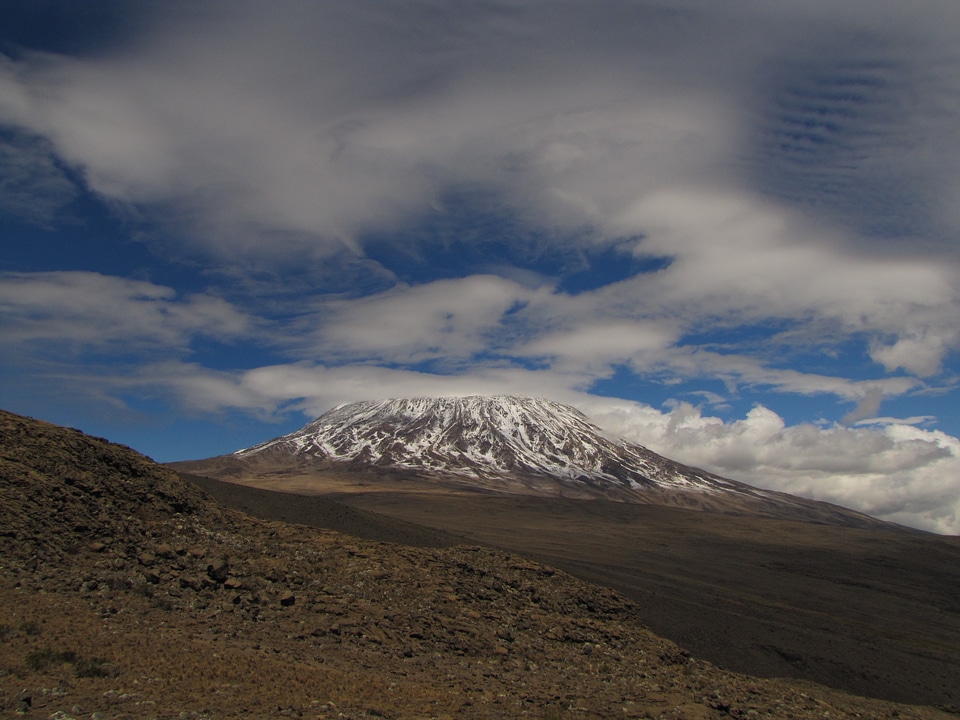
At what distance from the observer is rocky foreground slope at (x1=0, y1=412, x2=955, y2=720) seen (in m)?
12.6

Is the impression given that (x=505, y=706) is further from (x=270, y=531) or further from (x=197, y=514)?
(x=197, y=514)

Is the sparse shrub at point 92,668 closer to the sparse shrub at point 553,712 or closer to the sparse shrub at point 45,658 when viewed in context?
the sparse shrub at point 45,658

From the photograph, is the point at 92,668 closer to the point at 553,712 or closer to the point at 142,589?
the point at 142,589

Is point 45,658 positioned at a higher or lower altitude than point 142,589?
lower

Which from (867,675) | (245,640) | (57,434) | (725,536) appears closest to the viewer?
(245,640)

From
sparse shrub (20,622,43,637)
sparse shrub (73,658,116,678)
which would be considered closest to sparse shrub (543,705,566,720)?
sparse shrub (73,658,116,678)

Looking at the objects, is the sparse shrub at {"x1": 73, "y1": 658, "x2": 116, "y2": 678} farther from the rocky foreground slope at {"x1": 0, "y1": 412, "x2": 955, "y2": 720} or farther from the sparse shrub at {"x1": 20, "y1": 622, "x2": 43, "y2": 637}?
the sparse shrub at {"x1": 20, "y1": 622, "x2": 43, "y2": 637}

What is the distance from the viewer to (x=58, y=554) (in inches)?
684

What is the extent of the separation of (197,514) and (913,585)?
81.7m

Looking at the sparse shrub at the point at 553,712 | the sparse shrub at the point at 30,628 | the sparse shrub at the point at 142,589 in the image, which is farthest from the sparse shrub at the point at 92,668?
the sparse shrub at the point at 553,712

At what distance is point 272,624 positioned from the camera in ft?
56.1

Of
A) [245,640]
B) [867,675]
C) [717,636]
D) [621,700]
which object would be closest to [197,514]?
[245,640]

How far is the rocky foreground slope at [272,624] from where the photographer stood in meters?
12.6

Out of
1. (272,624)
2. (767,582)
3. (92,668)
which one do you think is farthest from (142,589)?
(767,582)
